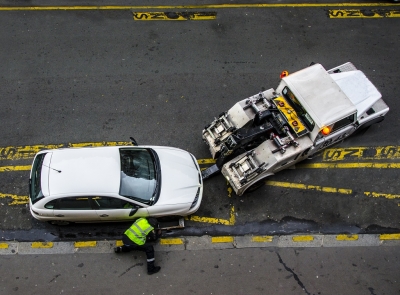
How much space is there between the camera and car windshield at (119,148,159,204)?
27.7 feet

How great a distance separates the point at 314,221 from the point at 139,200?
4132 millimetres

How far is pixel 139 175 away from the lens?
8.68 m

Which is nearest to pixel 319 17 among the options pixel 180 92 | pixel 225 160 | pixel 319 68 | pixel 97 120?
pixel 319 68

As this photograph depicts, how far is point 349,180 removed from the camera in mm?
9836

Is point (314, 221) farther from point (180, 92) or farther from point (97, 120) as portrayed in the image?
point (97, 120)

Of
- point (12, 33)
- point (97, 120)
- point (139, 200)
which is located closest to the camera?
point (139, 200)

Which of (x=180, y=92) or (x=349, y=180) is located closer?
(x=349, y=180)

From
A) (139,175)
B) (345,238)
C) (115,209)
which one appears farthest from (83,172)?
(345,238)

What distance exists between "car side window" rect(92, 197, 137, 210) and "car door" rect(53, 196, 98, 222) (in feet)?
0.53

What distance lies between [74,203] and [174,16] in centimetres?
677

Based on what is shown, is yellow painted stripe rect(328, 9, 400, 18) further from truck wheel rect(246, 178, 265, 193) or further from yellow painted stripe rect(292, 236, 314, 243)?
yellow painted stripe rect(292, 236, 314, 243)

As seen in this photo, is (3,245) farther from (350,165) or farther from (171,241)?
(350,165)

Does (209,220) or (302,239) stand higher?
(209,220)

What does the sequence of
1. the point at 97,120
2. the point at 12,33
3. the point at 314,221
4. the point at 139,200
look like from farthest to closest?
the point at 12,33
the point at 97,120
the point at 314,221
the point at 139,200
